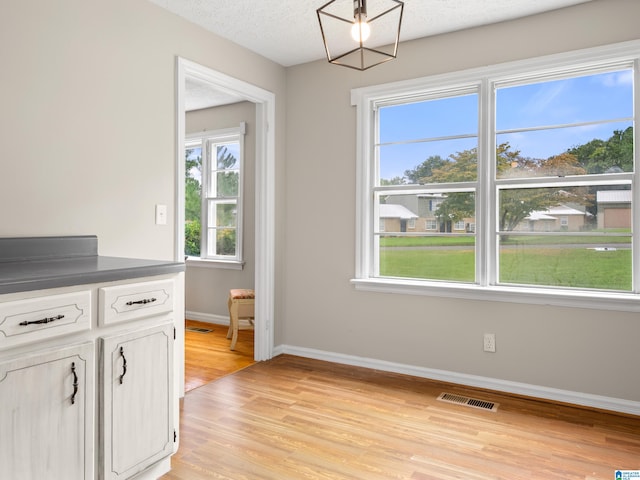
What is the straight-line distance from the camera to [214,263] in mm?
5164

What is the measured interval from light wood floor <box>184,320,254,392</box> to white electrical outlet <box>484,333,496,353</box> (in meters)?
1.87

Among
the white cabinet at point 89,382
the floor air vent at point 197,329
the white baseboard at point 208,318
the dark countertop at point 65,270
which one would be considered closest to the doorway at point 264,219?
the floor air vent at point 197,329

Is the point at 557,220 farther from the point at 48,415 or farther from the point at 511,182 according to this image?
the point at 48,415

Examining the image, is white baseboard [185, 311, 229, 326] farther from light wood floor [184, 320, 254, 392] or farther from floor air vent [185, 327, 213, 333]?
floor air vent [185, 327, 213, 333]

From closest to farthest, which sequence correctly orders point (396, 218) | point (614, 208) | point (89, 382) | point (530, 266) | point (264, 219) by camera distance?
point (89, 382) → point (614, 208) → point (530, 266) → point (396, 218) → point (264, 219)

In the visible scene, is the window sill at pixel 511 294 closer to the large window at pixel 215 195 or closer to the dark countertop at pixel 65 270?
the dark countertop at pixel 65 270

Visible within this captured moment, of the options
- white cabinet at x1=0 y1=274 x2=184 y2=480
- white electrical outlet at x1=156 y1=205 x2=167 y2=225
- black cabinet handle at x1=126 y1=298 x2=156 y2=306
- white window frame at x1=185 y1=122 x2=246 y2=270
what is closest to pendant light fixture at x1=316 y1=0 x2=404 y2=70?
white electrical outlet at x1=156 y1=205 x2=167 y2=225

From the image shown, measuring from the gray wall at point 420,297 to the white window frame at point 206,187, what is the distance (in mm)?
1185

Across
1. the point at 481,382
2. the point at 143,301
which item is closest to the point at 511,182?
the point at 481,382

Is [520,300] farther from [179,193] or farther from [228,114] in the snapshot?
[228,114]

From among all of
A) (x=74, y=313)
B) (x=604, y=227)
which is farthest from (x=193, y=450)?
(x=604, y=227)

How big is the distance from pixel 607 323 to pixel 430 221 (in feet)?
4.33

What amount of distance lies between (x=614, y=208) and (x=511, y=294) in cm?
83

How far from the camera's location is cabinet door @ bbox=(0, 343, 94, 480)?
1.43m
